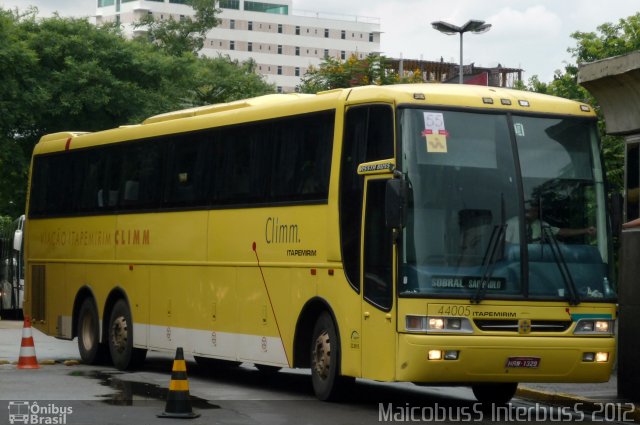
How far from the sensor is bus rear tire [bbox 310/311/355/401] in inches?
622

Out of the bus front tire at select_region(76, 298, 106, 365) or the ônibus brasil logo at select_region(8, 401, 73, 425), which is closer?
the ônibus brasil logo at select_region(8, 401, 73, 425)

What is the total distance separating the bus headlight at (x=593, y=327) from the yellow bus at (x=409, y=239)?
15 millimetres

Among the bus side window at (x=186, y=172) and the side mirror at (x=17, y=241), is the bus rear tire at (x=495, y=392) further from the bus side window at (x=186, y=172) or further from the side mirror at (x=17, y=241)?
the side mirror at (x=17, y=241)

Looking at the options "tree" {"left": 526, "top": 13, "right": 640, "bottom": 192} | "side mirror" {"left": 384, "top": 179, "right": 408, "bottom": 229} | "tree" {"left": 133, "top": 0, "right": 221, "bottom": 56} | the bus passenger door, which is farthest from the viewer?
"tree" {"left": 133, "top": 0, "right": 221, "bottom": 56}

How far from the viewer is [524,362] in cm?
A: 1467

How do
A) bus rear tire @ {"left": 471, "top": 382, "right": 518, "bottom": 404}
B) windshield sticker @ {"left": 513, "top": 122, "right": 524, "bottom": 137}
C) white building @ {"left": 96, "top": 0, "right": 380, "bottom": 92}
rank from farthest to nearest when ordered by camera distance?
1. white building @ {"left": 96, "top": 0, "right": 380, "bottom": 92}
2. bus rear tire @ {"left": 471, "top": 382, "right": 518, "bottom": 404}
3. windshield sticker @ {"left": 513, "top": 122, "right": 524, "bottom": 137}

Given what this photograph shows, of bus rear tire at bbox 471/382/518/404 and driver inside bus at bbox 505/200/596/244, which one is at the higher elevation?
driver inside bus at bbox 505/200/596/244

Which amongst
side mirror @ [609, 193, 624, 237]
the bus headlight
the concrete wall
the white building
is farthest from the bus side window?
the white building

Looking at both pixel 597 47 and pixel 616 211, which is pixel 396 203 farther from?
pixel 597 47

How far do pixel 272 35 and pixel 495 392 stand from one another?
538ft

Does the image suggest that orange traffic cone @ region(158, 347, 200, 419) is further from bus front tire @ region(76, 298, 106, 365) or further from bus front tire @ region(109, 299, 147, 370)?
bus front tire @ region(76, 298, 106, 365)

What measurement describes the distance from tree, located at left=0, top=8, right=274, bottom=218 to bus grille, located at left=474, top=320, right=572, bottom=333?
33.6m

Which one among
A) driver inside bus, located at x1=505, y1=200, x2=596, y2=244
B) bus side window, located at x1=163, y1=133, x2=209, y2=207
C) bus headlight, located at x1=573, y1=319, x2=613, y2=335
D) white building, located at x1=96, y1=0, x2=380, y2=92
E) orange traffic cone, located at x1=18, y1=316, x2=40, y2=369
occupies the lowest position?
orange traffic cone, located at x1=18, y1=316, x2=40, y2=369

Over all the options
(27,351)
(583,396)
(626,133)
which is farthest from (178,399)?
(626,133)
